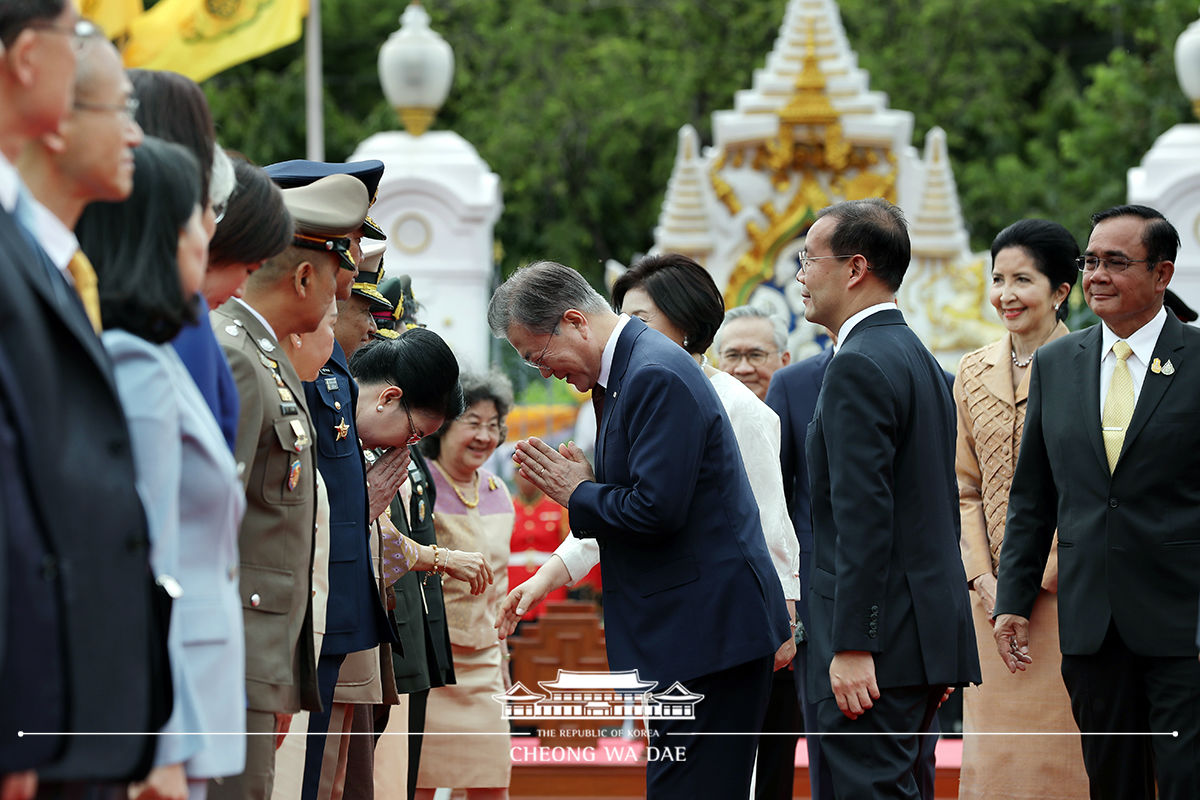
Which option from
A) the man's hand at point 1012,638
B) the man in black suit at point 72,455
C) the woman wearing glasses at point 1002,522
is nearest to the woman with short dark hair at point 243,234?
the man in black suit at point 72,455

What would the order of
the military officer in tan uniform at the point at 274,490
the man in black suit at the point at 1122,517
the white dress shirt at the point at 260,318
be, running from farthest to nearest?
the man in black suit at the point at 1122,517 < the white dress shirt at the point at 260,318 < the military officer in tan uniform at the point at 274,490

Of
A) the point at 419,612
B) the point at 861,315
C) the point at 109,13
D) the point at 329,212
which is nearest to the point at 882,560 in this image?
the point at 861,315

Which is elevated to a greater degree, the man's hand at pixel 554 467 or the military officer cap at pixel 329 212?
the military officer cap at pixel 329 212

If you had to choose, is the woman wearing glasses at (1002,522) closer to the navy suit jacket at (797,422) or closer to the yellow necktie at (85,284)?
the navy suit jacket at (797,422)

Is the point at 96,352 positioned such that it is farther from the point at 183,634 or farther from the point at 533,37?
the point at 533,37

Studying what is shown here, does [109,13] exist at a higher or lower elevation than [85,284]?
higher

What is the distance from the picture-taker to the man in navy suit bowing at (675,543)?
3.36 metres

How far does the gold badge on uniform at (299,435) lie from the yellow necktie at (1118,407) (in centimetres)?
210

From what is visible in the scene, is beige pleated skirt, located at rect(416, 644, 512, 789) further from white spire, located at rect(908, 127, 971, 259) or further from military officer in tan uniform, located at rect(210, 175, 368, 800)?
white spire, located at rect(908, 127, 971, 259)

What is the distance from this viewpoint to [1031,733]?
4320 mm

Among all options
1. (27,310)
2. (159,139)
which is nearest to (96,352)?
(27,310)

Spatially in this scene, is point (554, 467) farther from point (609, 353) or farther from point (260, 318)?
point (260, 318)

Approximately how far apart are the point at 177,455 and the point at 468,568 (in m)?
2.05

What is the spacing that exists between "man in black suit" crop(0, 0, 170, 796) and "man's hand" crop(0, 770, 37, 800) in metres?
0.06
